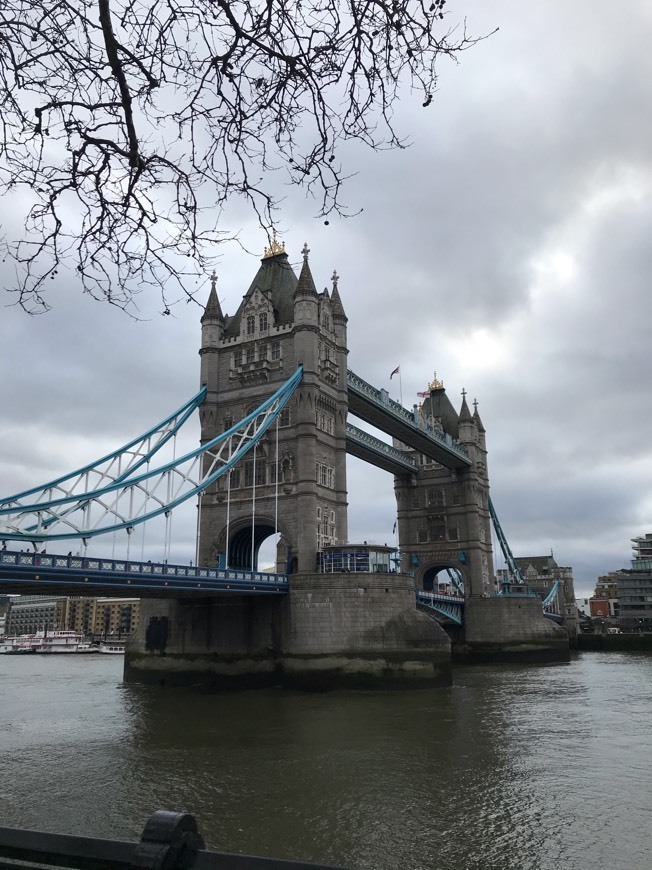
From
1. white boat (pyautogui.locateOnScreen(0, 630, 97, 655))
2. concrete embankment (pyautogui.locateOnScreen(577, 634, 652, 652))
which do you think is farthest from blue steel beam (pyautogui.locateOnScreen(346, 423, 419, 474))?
white boat (pyautogui.locateOnScreen(0, 630, 97, 655))

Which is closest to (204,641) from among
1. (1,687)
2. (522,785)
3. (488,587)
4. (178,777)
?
(1,687)

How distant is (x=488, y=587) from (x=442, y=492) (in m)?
9.18

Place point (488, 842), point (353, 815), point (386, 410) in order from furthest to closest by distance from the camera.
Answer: point (386, 410)
point (353, 815)
point (488, 842)

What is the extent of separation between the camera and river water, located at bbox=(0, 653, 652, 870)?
11.0m

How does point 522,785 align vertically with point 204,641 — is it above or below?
below

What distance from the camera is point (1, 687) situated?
3944cm

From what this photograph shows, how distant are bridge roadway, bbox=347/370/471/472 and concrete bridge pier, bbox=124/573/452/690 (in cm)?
1450

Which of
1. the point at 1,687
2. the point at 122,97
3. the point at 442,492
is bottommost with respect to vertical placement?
the point at 1,687

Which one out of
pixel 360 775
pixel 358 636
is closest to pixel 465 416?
pixel 358 636

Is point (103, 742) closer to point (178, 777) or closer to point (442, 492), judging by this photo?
point (178, 777)

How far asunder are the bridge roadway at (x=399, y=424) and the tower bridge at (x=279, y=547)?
0.61 ft

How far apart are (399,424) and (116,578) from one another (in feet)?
94.1

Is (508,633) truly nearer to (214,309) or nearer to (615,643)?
(615,643)

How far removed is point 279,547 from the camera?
3744 centimetres
